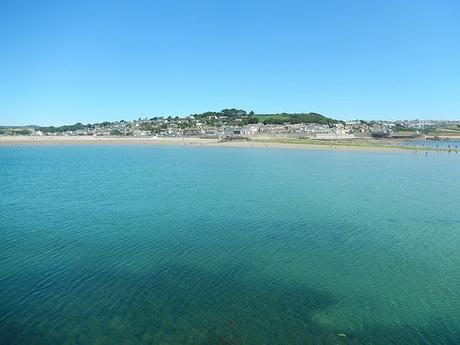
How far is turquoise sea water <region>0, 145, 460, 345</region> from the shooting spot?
33.8ft

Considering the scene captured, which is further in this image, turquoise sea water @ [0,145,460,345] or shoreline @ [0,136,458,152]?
shoreline @ [0,136,458,152]

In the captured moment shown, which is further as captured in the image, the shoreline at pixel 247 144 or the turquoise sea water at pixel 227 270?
the shoreline at pixel 247 144

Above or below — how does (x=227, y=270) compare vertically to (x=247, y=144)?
above

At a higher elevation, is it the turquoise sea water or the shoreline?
the turquoise sea water

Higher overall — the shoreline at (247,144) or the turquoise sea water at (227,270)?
the turquoise sea water at (227,270)

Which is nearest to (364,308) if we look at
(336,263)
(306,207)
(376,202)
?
(336,263)

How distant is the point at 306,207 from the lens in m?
26.2

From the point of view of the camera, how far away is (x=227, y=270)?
14.4m

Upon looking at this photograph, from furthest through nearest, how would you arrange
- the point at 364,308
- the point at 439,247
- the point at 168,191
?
the point at 168,191, the point at 439,247, the point at 364,308

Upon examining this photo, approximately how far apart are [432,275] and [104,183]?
31246 mm

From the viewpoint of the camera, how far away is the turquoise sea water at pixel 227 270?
1030cm

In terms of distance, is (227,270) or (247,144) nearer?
→ (227,270)

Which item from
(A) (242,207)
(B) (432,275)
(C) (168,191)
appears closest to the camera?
(B) (432,275)

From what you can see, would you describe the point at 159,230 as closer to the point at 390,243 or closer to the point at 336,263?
the point at 336,263
